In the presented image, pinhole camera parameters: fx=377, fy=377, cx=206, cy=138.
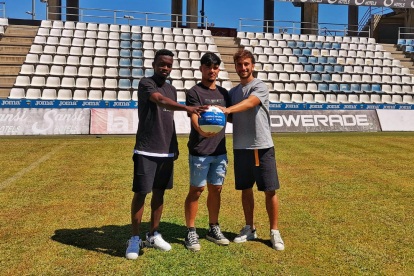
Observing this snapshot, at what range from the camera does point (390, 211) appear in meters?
5.59

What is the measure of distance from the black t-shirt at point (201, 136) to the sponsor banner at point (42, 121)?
11.1m

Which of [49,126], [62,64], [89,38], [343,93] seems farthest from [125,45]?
[343,93]

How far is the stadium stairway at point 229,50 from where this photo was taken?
2191cm

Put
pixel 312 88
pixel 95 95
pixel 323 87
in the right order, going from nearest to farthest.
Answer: pixel 95 95
pixel 312 88
pixel 323 87

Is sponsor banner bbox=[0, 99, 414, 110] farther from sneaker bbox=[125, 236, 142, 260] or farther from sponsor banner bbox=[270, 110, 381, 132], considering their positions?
sneaker bbox=[125, 236, 142, 260]

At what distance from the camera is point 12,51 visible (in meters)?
20.3

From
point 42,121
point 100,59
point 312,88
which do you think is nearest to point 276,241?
point 42,121

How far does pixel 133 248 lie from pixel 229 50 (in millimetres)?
21227

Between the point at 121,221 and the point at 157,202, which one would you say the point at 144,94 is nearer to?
the point at 157,202

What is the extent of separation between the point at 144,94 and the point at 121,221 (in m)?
2.01

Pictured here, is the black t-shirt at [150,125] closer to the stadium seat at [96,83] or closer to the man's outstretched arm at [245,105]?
the man's outstretched arm at [245,105]

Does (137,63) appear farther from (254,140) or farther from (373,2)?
(254,140)

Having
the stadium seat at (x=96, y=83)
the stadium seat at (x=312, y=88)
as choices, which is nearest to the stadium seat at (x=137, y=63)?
the stadium seat at (x=96, y=83)

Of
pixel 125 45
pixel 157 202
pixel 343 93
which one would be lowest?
pixel 157 202
